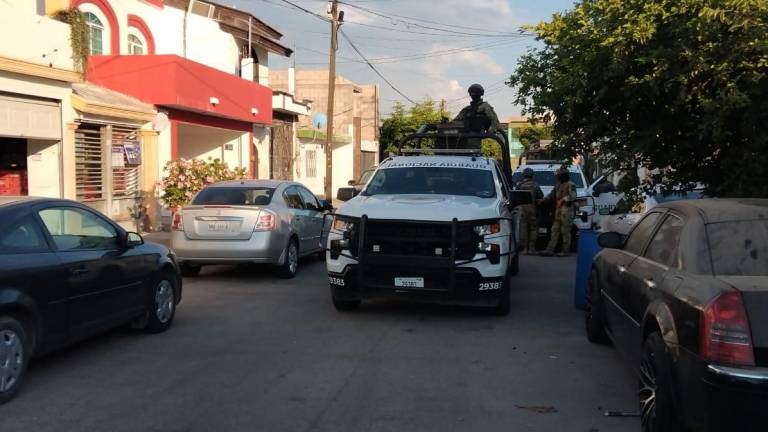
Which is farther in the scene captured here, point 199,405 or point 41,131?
point 41,131

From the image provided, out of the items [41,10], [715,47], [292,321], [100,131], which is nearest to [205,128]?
[100,131]

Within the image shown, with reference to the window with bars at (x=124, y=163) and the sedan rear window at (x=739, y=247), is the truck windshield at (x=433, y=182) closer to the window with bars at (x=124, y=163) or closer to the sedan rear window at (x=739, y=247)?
the sedan rear window at (x=739, y=247)

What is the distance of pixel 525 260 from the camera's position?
14.1 metres

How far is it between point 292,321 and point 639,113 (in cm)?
460

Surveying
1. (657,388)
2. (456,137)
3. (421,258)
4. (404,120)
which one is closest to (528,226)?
(456,137)

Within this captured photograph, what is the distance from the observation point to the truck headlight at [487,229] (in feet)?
26.1

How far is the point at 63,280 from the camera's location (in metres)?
5.75

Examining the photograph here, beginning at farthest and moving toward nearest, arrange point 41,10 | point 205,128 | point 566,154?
point 205,128
point 41,10
point 566,154

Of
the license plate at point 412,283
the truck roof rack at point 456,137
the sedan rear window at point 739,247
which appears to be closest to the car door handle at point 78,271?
the license plate at point 412,283

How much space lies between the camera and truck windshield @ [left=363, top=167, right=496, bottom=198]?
9281mm

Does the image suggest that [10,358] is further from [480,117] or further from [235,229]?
[480,117]

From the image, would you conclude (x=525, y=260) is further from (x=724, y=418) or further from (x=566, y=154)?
(x=724, y=418)

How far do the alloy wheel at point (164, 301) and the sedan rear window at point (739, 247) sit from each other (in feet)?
17.7

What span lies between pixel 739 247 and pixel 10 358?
503cm
